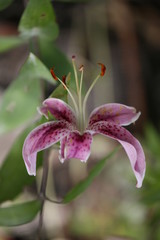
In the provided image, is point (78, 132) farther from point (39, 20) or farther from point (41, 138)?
point (39, 20)

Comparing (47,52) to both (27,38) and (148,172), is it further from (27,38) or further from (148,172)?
(148,172)

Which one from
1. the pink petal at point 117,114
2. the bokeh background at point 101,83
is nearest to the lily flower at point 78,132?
the pink petal at point 117,114

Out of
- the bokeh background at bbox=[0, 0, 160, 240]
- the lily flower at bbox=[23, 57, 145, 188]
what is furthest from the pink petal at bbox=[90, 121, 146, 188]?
the bokeh background at bbox=[0, 0, 160, 240]

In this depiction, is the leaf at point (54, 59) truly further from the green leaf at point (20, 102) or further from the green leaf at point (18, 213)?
the green leaf at point (18, 213)

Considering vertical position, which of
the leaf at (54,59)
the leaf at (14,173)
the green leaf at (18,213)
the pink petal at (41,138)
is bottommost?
the green leaf at (18,213)

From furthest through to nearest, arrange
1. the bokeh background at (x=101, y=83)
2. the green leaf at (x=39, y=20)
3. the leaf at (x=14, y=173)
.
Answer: the bokeh background at (x=101, y=83) < the leaf at (x=14, y=173) < the green leaf at (x=39, y=20)

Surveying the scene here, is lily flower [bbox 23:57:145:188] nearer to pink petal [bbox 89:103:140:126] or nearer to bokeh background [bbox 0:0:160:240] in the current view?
pink petal [bbox 89:103:140:126]

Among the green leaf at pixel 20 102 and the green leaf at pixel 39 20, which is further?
the green leaf at pixel 20 102
